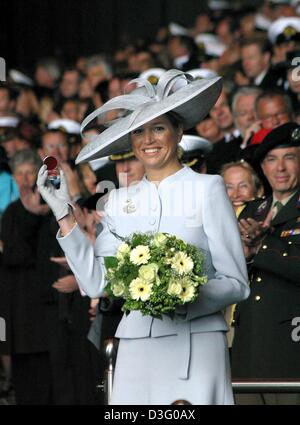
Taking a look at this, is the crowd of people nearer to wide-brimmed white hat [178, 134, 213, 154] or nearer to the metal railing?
wide-brimmed white hat [178, 134, 213, 154]

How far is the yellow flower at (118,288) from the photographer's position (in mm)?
5234

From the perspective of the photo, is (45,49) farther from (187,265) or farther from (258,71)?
(187,265)

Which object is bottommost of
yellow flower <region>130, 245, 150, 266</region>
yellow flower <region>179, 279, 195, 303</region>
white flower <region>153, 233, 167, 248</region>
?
yellow flower <region>179, 279, 195, 303</region>

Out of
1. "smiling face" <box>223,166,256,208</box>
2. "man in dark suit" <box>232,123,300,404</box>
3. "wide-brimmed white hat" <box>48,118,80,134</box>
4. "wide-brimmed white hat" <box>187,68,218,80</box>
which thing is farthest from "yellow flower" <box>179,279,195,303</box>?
"wide-brimmed white hat" <box>48,118,80,134</box>

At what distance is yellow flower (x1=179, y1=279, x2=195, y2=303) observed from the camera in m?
5.16

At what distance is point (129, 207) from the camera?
221 inches

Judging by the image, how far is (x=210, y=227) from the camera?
214 inches

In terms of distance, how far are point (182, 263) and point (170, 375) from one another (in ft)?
1.48

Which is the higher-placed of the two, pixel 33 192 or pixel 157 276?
pixel 33 192

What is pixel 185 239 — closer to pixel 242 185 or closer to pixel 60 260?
pixel 242 185

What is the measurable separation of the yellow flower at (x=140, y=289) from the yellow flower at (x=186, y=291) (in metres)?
0.12

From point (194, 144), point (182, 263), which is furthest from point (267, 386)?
point (194, 144)

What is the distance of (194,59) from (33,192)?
3283mm

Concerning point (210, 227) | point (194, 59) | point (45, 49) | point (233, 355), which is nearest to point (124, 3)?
point (45, 49)
